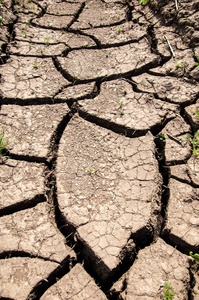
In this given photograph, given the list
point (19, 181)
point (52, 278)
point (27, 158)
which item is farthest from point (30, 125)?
point (52, 278)

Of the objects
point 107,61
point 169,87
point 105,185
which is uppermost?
point 107,61

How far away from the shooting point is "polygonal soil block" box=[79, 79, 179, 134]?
2275 mm

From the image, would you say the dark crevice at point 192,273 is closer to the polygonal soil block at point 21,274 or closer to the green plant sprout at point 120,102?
the polygonal soil block at point 21,274

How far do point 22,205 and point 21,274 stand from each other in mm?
444

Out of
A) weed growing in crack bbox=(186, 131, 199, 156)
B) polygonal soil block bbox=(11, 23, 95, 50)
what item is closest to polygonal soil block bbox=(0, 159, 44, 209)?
weed growing in crack bbox=(186, 131, 199, 156)

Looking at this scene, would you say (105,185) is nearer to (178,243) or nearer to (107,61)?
(178,243)

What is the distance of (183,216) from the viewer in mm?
1761

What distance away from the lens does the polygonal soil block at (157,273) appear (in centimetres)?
149

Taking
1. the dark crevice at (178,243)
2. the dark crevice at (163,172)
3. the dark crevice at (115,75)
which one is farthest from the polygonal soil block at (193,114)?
the dark crevice at (178,243)

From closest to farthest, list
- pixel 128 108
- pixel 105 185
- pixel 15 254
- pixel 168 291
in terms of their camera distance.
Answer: pixel 168 291 → pixel 15 254 → pixel 105 185 → pixel 128 108

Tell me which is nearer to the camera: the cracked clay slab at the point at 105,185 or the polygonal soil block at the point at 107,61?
the cracked clay slab at the point at 105,185

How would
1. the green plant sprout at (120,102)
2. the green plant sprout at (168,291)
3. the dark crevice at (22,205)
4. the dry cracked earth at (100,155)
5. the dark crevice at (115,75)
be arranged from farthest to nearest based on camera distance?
1. the dark crevice at (115,75)
2. the green plant sprout at (120,102)
3. the dark crevice at (22,205)
4. the dry cracked earth at (100,155)
5. the green plant sprout at (168,291)

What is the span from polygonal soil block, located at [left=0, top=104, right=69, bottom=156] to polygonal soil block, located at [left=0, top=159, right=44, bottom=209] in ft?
0.38

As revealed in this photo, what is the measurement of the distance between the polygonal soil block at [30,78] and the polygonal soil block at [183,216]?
138 cm
